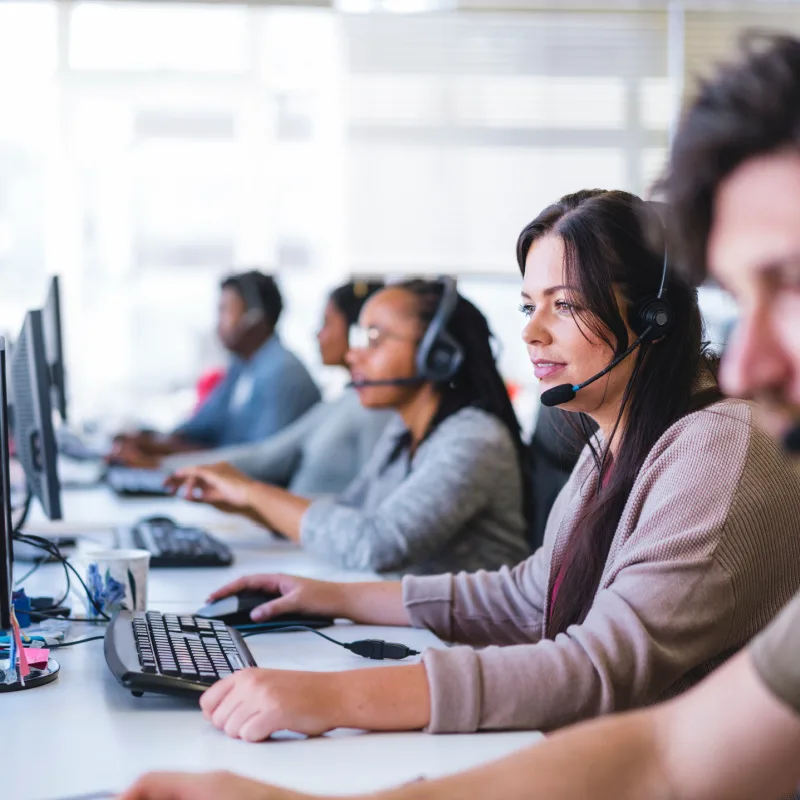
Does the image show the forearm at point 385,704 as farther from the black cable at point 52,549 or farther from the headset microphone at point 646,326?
the black cable at point 52,549

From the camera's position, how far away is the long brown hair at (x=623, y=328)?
1218 mm

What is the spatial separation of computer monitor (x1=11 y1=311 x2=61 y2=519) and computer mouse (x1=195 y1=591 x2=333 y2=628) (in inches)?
12.1

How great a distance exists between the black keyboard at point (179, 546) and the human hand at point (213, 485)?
0.07m

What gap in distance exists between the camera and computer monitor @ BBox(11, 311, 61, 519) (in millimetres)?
1510

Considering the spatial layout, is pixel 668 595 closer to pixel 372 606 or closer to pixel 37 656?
pixel 372 606

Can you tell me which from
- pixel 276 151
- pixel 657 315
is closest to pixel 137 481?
pixel 657 315

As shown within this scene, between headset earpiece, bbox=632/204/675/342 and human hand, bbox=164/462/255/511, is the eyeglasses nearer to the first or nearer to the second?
human hand, bbox=164/462/255/511

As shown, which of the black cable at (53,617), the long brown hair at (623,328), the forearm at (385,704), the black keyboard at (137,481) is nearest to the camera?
the forearm at (385,704)

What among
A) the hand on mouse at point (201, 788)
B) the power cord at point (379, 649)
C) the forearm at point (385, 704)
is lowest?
the power cord at point (379, 649)

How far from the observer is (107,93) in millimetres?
4848

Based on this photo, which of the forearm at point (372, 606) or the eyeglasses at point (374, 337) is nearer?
the forearm at point (372, 606)

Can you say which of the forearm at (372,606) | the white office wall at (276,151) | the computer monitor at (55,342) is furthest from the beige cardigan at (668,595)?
the white office wall at (276,151)

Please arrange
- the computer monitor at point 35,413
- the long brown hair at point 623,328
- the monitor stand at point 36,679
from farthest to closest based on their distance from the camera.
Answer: the computer monitor at point 35,413
the long brown hair at point 623,328
the monitor stand at point 36,679

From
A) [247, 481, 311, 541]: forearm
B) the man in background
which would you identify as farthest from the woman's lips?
the man in background
